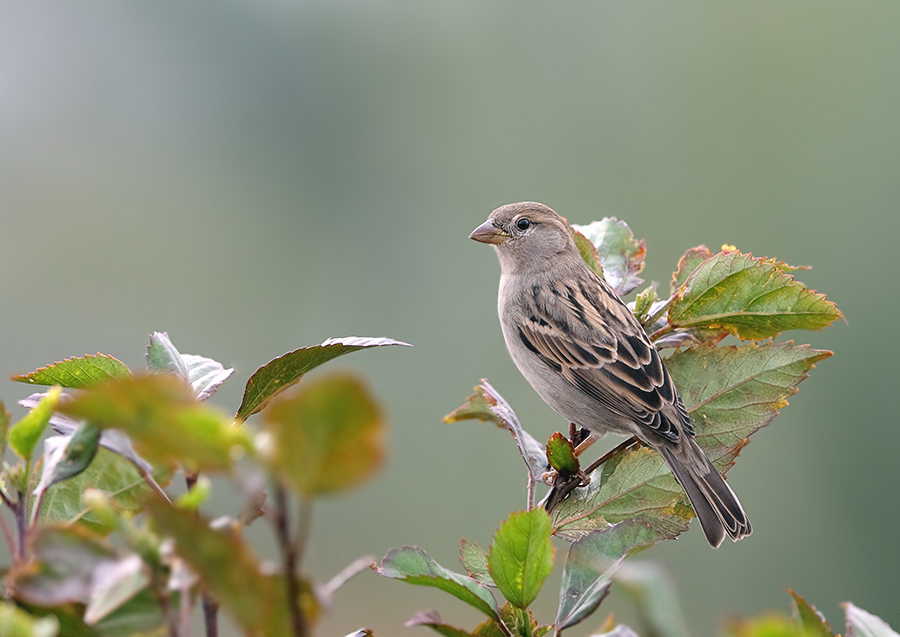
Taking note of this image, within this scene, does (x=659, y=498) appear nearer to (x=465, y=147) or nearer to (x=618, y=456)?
(x=618, y=456)

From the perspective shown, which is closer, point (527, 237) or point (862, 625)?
point (862, 625)

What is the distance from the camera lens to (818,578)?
287 inches

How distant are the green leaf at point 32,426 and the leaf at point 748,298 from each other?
1.13 metres

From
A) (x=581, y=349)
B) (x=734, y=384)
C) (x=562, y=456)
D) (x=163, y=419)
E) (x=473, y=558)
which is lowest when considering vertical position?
(x=581, y=349)

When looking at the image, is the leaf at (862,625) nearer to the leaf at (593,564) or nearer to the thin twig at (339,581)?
the leaf at (593,564)

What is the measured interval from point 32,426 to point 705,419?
1.11 meters

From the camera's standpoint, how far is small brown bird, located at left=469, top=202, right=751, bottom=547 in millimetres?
2861

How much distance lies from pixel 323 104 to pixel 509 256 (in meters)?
8.43

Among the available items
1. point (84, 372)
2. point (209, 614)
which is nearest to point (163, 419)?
point (209, 614)

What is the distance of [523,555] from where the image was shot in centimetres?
98

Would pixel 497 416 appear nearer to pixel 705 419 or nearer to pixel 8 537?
pixel 705 419

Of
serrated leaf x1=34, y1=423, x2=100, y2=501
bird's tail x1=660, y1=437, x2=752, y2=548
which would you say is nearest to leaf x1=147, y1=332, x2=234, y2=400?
serrated leaf x1=34, y1=423, x2=100, y2=501

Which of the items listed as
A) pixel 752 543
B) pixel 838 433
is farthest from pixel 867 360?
pixel 752 543

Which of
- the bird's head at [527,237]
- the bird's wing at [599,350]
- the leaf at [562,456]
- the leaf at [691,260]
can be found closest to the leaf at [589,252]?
the leaf at [691,260]
